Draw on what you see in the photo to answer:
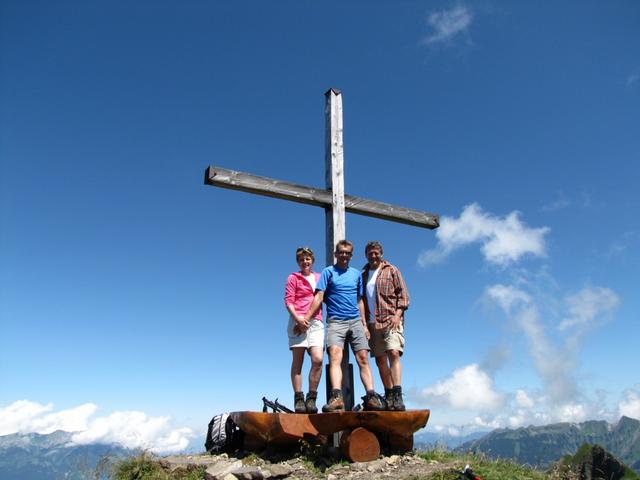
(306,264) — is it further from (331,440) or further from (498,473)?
(498,473)

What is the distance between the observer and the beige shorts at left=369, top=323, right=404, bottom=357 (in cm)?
747

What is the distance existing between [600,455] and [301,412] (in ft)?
230

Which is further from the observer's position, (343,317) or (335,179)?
(335,179)

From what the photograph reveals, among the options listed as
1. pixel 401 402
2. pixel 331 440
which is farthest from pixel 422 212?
pixel 331 440

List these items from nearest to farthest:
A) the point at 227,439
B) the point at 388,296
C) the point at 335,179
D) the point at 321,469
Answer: the point at 321,469 < the point at 388,296 < the point at 227,439 < the point at 335,179

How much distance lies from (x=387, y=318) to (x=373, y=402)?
130 cm

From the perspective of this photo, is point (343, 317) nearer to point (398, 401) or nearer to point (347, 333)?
point (347, 333)

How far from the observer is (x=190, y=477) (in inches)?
285

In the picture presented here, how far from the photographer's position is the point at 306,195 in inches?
355

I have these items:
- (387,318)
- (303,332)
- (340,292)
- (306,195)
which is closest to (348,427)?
(303,332)

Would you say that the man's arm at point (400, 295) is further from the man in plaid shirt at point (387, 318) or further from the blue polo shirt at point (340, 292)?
the blue polo shirt at point (340, 292)

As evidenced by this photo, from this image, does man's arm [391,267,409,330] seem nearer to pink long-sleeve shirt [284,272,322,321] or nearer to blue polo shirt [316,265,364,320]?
blue polo shirt [316,265,364,320]

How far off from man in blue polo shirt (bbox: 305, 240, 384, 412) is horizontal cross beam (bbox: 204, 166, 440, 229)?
1486mm

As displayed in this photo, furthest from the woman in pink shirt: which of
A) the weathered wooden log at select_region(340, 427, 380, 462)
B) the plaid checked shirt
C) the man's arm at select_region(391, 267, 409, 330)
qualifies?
the man's arm at select_region(391, 267, 409, 330)
